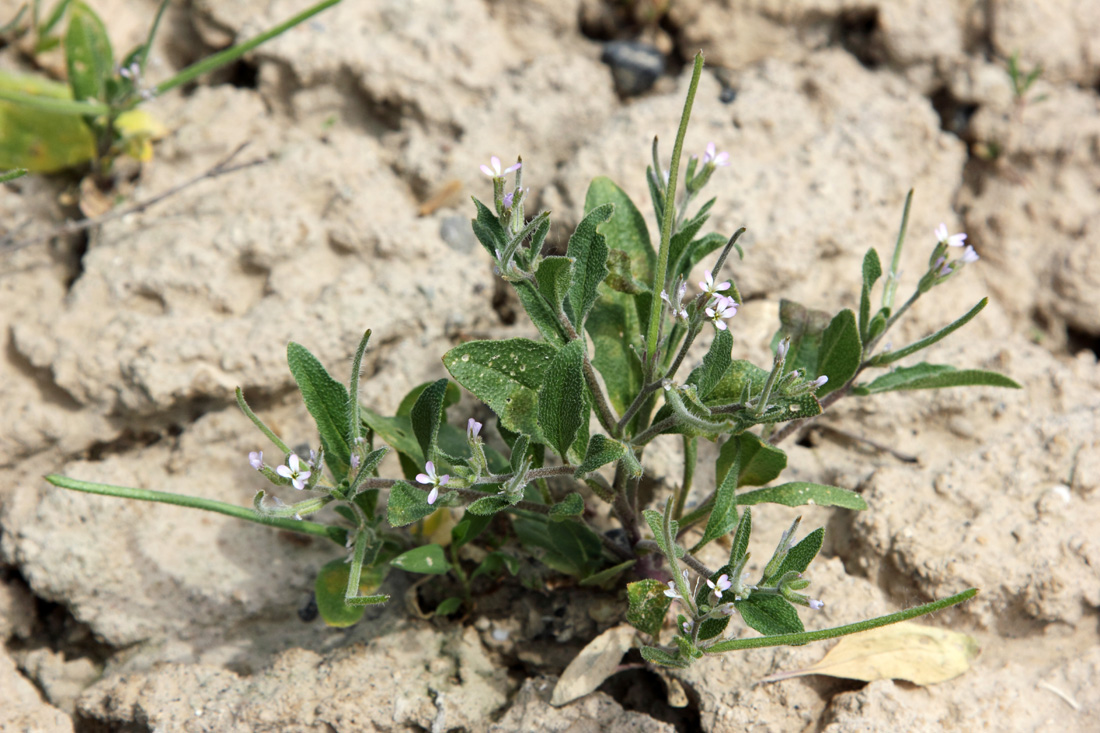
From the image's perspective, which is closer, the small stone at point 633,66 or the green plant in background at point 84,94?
the green plant in background at point 84,94

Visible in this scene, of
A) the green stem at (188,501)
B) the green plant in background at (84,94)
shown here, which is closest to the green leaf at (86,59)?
the green plant in background at (84,94)

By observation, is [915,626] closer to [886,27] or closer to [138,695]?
[138,695]

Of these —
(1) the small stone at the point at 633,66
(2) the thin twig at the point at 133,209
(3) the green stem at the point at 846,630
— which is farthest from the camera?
(1) the small stone at the point at 633,66

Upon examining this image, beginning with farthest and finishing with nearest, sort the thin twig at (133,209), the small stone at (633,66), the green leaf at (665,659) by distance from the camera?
1. the small stone at (633,66)
2. the thin twig at (133,209)
3. the green leaf at (665,659)

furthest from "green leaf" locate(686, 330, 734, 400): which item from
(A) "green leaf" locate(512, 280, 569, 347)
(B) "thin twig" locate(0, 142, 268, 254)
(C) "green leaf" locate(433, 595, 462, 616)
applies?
(B) "thin twig" locate(0, 142, 268, 254)

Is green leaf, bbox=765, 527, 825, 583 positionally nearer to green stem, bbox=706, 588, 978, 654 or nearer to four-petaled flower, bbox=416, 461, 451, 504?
green stem, bbox=706, 588, 978, 654

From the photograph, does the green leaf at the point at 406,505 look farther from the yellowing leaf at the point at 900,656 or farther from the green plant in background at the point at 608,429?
the yellowing leaf at the point at 900,656

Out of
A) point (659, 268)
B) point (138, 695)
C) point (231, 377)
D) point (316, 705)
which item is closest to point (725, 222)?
point (659, 268)
